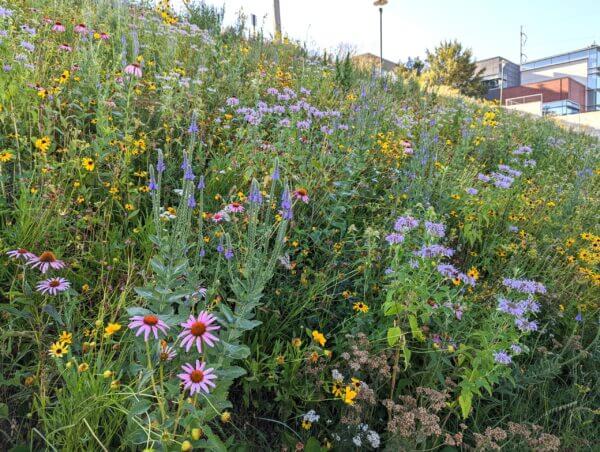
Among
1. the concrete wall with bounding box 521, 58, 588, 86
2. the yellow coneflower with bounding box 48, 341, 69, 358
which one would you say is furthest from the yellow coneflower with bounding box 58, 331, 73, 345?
the concrete wall with bounding box 521, 58, 588, 86

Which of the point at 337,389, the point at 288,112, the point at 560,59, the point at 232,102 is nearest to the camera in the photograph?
the point at 337,389

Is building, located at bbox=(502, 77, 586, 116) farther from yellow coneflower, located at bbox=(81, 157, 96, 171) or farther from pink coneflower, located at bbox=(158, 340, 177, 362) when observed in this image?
pink coneflower, located at bbox=(158, 340, 177, 362)

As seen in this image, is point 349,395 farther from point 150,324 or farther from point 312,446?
point 150,324

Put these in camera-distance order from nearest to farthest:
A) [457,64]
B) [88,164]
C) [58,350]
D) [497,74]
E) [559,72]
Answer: [58,350] → [88,164] → [457,64] → [497,74] → [559,72]

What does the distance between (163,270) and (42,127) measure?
70.4 inches

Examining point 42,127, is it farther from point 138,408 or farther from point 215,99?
point 138,408

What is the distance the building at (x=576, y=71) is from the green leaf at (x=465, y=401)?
56333mm

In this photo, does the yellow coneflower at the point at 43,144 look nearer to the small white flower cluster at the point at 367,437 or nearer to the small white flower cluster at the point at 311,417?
the small white flower cluster at the point at 311,417

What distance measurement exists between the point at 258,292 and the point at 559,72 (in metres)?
70.4

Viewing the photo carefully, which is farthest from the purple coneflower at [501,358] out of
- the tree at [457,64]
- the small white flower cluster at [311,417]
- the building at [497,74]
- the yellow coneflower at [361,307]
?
the building at [497,74]

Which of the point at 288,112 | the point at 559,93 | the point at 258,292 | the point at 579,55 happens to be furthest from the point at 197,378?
the point at 579,55

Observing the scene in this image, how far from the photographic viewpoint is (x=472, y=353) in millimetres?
2045

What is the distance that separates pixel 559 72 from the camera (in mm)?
57844

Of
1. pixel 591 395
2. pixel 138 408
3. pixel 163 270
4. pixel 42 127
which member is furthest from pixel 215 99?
pixel 591 395
